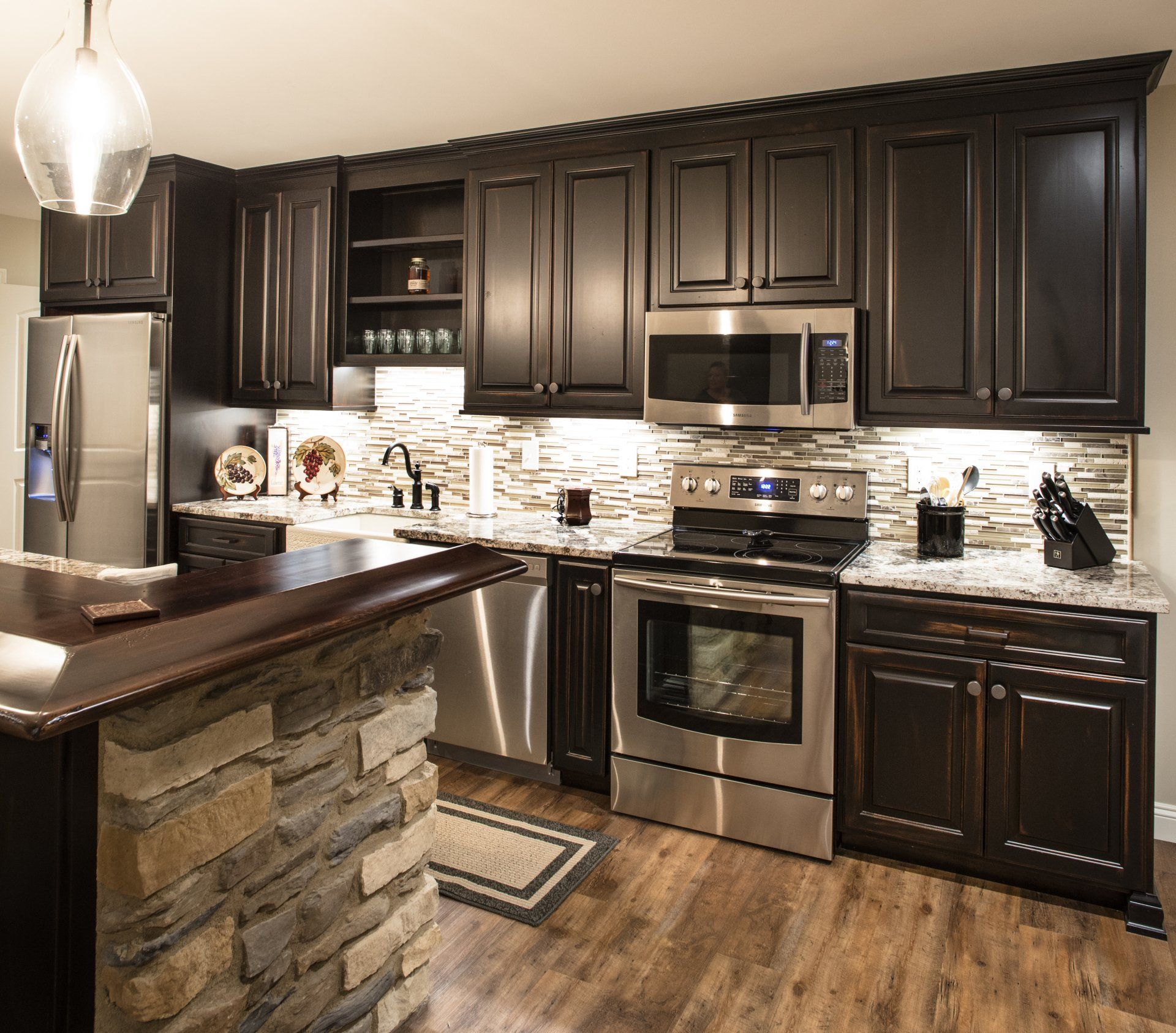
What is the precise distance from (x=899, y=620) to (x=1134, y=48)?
6.00 feet

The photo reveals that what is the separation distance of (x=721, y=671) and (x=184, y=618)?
1.91 metres

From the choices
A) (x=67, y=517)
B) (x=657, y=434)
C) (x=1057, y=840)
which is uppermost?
(x=657, y=434)

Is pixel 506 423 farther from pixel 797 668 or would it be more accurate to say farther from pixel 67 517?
pixel 67 517

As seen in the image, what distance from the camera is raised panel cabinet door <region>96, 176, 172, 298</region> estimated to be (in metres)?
4.09

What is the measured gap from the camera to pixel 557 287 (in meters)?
3.52

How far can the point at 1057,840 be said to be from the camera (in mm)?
2510

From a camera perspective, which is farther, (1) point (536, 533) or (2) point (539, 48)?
(1) point (536, 533)

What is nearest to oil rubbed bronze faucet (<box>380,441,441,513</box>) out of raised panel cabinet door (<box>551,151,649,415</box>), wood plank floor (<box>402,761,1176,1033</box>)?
raised panel cabinet door (<box>551,151,649,415</box>)

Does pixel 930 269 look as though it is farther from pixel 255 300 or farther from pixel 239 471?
pixel 239 471

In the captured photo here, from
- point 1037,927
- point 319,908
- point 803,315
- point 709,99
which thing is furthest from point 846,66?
point 319,908

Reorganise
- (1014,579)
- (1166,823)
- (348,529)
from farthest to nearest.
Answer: (348,529), (1166,823), (1014,579)

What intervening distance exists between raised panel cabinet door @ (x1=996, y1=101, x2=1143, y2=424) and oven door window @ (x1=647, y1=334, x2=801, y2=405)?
2.21 ft

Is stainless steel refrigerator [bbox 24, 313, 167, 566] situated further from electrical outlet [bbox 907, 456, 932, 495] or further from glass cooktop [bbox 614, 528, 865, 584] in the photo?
electrical outlet [bbox 907, 456, 932, 495]

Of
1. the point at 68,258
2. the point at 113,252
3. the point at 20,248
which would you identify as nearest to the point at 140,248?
the point at 113,252
